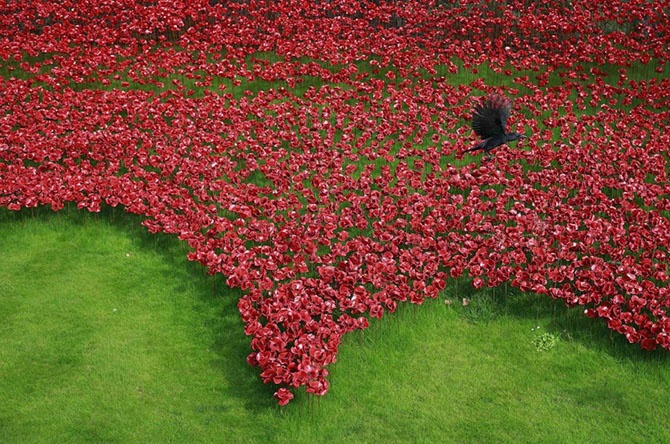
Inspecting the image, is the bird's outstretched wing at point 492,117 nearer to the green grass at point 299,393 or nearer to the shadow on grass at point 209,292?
the green grass at point 299,393

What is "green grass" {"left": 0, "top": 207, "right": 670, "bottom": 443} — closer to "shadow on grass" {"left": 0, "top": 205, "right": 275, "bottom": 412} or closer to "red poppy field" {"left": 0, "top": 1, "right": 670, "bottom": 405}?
"shadow on grass" {"left": 0, "top": 205, "right": 275, "bottom": 412}

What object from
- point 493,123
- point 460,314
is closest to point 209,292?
point 460,314

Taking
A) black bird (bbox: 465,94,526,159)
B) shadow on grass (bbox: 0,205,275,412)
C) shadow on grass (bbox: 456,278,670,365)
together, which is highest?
black bird (bbox: 465,94,526,159)

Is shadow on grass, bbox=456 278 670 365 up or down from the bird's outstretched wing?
down

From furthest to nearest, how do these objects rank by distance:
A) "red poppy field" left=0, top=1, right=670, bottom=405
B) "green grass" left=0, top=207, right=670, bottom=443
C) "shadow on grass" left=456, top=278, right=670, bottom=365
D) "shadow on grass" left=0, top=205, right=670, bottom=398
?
"red poppy field" left=0, top=1, right=670, bottom=405, "shadow on grass" left=456, top=278, right=670, bottom=365, "shadow on grass" left=0, top=205, right=670, bottom=398, "green grass" left=0, top=207, right=670, bottom=443

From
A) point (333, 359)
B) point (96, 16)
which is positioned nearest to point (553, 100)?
point (333, 359)

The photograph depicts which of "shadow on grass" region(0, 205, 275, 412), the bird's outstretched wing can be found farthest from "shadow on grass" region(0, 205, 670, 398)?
the bird's outstretched wing
